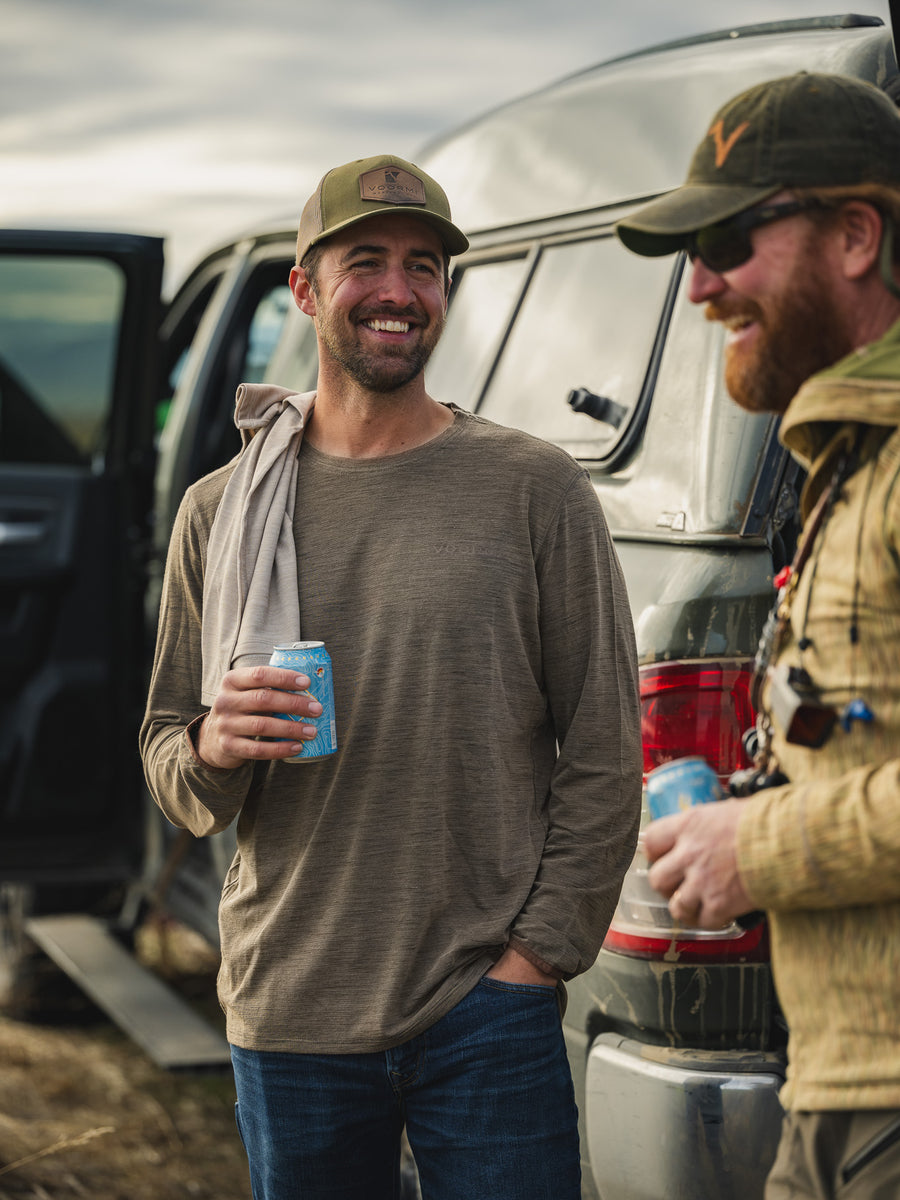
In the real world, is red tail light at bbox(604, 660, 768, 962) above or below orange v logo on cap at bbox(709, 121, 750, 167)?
below

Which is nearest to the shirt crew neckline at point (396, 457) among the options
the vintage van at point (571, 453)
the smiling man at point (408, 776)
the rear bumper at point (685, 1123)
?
the smiling man at point (408, 776)

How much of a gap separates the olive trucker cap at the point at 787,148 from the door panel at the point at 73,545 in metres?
3.21

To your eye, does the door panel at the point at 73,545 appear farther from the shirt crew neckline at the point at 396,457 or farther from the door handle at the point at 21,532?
the shirt crew neckline at the point at 396,457

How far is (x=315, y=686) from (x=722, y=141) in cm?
89

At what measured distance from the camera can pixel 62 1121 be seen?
4.45m

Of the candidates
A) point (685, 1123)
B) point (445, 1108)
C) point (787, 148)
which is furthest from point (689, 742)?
point (787, 148)

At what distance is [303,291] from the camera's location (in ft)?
8.32

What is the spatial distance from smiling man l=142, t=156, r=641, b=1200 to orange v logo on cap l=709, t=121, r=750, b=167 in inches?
24.9

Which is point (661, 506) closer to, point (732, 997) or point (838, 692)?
point (732, 997)

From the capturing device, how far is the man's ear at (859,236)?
5.49 feet

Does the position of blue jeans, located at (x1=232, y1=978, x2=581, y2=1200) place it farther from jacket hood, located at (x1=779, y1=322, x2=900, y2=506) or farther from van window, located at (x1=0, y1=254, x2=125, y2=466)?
van window, located at (x1=0, y1=254, x2=125, y2=466)

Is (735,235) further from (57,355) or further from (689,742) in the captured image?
(57,355)

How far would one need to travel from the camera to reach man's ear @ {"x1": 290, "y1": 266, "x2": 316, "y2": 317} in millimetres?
2506

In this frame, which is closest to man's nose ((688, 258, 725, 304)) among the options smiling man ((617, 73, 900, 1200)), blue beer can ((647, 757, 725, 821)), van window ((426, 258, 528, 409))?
smiling man ((617, 73, 900, 1200))
